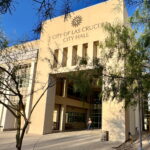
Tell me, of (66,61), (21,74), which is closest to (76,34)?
(66,61)

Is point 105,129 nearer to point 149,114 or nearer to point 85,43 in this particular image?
point 85,43

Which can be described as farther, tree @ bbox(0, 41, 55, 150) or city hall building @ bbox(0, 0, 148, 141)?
city hall building @ bbox(0, 0, 148, 141)

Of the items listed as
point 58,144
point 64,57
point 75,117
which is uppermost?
point 64,57

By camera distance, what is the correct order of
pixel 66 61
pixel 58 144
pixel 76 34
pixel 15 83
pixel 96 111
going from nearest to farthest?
pixel 15 83, pixel 58 144, pixel 66 61, pixel 76 34, pixel 96 111

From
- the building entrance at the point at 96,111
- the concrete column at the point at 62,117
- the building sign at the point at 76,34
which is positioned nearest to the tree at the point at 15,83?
the building sign at the point at 76,34

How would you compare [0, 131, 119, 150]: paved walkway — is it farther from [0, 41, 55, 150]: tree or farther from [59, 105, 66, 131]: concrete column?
[59, 105, 66, 131]: concrete column

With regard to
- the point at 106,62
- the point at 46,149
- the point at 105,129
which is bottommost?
the point at 46,149

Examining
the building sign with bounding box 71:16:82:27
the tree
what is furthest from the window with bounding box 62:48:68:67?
the tree

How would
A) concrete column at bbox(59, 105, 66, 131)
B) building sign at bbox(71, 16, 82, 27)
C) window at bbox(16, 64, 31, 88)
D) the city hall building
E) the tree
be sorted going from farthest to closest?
concrete column at bbox(59, 105, 66, 131) → building sign at bbox(71, 16, 82, 27) → the city hall building → window at bbox(16, 64, 31, 88) → the tree

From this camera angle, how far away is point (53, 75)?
1914 centimetres

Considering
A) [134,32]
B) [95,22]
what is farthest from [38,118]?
[134,32]

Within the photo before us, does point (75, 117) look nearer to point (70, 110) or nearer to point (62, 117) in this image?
point (70, 110)

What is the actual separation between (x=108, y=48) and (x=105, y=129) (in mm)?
8480

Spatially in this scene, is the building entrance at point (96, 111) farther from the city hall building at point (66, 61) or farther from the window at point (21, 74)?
the window at point (21, 74)
